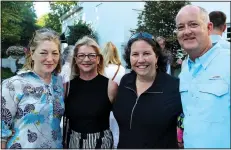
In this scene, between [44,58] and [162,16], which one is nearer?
[44,58]

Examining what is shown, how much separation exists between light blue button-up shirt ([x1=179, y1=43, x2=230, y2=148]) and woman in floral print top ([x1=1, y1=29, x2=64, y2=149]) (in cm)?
134

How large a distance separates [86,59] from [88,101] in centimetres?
50

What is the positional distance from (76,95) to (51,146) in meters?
0.70

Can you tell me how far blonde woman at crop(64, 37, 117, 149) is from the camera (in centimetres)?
330

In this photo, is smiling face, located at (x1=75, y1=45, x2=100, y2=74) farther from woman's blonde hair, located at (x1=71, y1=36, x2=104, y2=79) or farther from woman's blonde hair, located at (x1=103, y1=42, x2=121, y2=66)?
woman's blonde hair, located at (x1=103, y1=42, x2=121, y2=66)


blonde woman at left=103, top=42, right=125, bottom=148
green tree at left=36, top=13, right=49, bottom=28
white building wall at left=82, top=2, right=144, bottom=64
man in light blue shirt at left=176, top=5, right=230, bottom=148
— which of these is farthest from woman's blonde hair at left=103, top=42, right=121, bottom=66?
green tree at left=36, top=13, right=49, bottom=28

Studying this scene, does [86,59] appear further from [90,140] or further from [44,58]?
[90,140]

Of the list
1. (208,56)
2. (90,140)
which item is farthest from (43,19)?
(208,56)

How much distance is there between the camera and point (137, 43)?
123 inches

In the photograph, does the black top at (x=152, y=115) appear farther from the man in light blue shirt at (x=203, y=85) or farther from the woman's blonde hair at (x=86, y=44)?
the woman's blonde hair at (x=86, y=44)

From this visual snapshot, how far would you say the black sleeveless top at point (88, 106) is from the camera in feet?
10.8

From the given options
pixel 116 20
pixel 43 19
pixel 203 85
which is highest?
pixel 43 19

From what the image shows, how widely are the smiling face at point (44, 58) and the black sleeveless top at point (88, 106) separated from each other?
48 cm

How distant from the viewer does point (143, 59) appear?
3.06m
